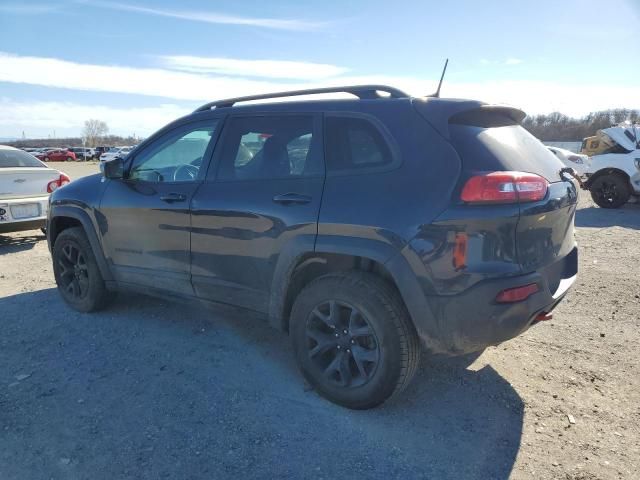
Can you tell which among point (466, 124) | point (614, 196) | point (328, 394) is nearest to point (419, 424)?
point (328, 394)

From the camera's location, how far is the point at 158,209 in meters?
3.82

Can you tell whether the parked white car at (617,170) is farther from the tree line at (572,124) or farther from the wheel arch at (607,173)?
the tree line at (572,124)

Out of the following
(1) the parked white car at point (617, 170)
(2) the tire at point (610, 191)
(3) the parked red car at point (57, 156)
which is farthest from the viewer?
(3) the parked red car at point (57, 156)

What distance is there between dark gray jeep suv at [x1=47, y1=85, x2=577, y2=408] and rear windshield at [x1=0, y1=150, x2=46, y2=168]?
5.04m

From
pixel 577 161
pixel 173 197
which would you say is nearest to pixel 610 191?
pixel 577 161

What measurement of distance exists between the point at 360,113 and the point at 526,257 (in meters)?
1.28

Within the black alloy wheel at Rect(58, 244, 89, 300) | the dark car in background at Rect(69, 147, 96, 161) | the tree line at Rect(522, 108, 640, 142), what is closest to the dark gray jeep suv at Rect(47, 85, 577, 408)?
the black alloy wheel at Rect(58, 244, 89, 300)

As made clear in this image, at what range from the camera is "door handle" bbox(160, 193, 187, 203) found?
12.0 ft

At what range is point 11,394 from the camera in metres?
3.19

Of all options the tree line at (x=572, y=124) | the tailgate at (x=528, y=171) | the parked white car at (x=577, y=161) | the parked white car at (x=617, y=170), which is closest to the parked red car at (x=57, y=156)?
the tree line at (x=572, y=124)

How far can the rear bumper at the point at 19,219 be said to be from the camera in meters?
7.00

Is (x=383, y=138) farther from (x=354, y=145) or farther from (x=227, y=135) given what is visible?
(x=227, y=135)

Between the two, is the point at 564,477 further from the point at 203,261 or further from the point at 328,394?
the point at 203,261

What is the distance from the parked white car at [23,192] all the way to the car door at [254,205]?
4.86 meters
